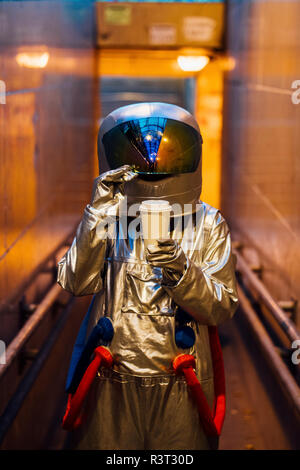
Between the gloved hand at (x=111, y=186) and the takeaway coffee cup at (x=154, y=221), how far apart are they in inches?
6.0

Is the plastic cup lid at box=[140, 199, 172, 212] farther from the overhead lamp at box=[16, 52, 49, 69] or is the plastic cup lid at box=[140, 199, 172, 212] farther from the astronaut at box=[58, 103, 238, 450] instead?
the overhead lamp at box=[16, 52, 49, 69]

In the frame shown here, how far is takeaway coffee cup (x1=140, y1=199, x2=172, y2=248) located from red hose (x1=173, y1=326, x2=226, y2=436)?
1.59ft

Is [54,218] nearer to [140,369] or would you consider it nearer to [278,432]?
[278,432]

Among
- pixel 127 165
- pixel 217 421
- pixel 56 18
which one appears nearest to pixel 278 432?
pixel 217 421

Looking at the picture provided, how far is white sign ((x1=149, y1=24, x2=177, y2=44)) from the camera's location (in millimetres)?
6633

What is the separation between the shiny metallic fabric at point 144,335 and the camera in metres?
2.30

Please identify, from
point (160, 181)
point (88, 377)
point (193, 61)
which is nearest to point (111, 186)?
point (160, 181)

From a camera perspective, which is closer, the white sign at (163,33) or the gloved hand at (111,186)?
the gloved hand at (111,186)

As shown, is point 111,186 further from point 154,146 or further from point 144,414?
point 144,414
